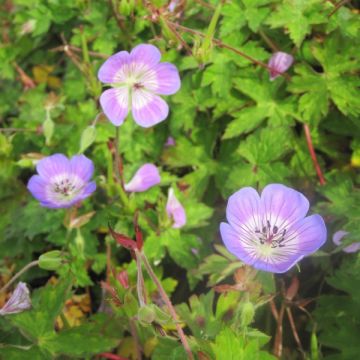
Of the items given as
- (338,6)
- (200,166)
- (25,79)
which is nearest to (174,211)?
(200,166)

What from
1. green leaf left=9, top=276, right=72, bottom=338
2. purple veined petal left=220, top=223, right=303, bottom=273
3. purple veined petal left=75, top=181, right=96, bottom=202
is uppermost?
purple veined petal left=220, top=223, right=303, bottom=273

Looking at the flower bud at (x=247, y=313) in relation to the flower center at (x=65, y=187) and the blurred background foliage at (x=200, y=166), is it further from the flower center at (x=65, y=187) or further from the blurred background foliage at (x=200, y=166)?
the flower center at (x=65, y=187)

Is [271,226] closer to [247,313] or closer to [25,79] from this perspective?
[247,313]

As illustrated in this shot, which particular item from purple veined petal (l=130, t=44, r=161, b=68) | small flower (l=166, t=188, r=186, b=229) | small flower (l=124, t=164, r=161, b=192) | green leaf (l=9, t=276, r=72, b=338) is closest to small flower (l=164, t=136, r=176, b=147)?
small flower (l=124, t=164, r=161, b=192)

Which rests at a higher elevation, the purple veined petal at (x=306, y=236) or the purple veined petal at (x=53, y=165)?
the purple veined petal at (x=306, y=236)

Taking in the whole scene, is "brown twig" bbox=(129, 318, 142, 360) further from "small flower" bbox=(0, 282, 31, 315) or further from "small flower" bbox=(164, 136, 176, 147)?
"small flower" bbox=(164, 136, 176, 147)

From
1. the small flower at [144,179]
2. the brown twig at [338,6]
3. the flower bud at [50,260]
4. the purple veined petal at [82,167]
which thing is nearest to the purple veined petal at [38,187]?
the purple veined petal at [82,167]

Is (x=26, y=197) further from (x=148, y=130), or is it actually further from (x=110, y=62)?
(x=110, y=62)
